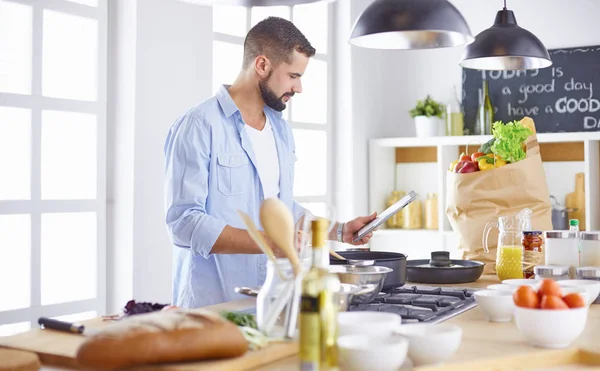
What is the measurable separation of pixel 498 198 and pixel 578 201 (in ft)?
7.12

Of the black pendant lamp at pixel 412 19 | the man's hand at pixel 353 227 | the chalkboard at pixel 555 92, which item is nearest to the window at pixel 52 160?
the man's hand at pixel 353 227

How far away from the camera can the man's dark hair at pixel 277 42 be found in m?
2.94

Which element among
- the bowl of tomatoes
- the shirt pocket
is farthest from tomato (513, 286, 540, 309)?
the shirt pocket

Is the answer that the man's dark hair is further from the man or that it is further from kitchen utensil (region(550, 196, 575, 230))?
kitchen utensil (region(550, 196, 575, 230))

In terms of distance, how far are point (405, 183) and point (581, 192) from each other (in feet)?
4.16

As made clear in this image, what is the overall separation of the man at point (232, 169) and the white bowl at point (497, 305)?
773mm

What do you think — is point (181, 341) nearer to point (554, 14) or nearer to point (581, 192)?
point (581, 192)

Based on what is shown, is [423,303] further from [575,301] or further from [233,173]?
[233,173]

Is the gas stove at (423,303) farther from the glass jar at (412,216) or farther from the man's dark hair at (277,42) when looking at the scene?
the glass jar at (412,216)

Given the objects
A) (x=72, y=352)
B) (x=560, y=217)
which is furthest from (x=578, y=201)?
(x=72, y=352)

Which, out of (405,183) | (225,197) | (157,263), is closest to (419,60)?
(405,183)

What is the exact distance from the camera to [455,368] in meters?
1.51

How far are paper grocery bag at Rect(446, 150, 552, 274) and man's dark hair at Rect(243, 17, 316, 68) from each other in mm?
871

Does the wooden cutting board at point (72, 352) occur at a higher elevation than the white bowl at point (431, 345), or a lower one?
lower
